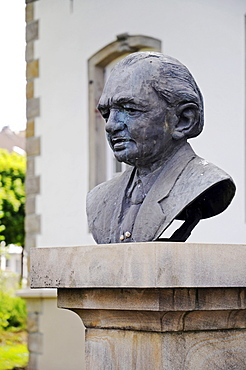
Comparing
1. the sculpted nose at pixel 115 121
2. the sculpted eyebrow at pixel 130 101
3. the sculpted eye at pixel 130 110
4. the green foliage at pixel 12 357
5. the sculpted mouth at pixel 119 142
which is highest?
the sculpted eyebrow at pixel 130 101

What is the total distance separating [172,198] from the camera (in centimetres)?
308

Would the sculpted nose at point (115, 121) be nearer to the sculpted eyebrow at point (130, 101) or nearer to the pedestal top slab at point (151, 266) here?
the sculpted eyebrow at point (130, 101)

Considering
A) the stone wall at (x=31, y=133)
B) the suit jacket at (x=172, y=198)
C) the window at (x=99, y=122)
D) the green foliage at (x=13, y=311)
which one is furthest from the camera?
the green foliage at (x=13, y=311)

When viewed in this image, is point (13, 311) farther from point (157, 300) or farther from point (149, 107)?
point (157, 300)

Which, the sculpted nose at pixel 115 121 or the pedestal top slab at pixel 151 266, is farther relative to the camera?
the sculpted nose at pixel 115 121

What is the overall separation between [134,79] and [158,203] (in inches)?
21.3

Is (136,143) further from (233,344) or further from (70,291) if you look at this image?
(233,344)

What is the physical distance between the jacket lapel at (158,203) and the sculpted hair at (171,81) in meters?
0.13

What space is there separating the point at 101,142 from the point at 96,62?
2.76 ft

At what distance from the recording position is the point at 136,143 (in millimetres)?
3121

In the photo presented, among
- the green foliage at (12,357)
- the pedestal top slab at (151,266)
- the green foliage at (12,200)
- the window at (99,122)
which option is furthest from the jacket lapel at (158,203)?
the green foliage at (12,200)

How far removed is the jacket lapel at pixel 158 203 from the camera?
3061 mm

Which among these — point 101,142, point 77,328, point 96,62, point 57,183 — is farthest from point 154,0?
point 77,328

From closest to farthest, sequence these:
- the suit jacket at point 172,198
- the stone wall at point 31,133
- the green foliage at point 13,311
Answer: the suit jacket at point 172,198, the stone wall at point 31,133, the green foliage at point 13,311
